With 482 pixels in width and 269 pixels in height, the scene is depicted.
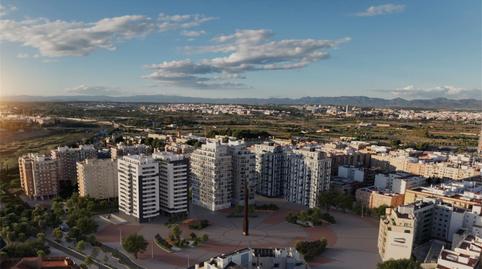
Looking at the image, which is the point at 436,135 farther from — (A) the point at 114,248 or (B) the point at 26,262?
(B) the point at 26,262

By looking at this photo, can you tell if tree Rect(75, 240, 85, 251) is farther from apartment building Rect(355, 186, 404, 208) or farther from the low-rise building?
apartment building Rect(355, 186, 404, 208)

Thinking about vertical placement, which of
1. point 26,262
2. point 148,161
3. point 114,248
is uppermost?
point 148,161

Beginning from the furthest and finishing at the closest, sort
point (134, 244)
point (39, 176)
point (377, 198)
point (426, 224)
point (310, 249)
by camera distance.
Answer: point (39, 176) < point (377, 198) < point (426, 224) < point (310, 249) < point (134, 244)

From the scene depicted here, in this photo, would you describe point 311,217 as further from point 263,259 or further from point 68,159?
point 68,159

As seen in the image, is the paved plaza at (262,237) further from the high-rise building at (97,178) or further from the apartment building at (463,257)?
the high-rise building at (97,178)

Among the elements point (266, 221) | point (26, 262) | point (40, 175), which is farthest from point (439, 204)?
point (40, 175)

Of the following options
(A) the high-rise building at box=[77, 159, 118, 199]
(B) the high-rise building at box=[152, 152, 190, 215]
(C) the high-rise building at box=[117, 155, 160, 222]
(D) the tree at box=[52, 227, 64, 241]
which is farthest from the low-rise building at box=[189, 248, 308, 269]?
(A) the high-rise building at box=[77, 159, 118, 199]

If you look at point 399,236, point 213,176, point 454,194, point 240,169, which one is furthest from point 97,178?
point 454,194
